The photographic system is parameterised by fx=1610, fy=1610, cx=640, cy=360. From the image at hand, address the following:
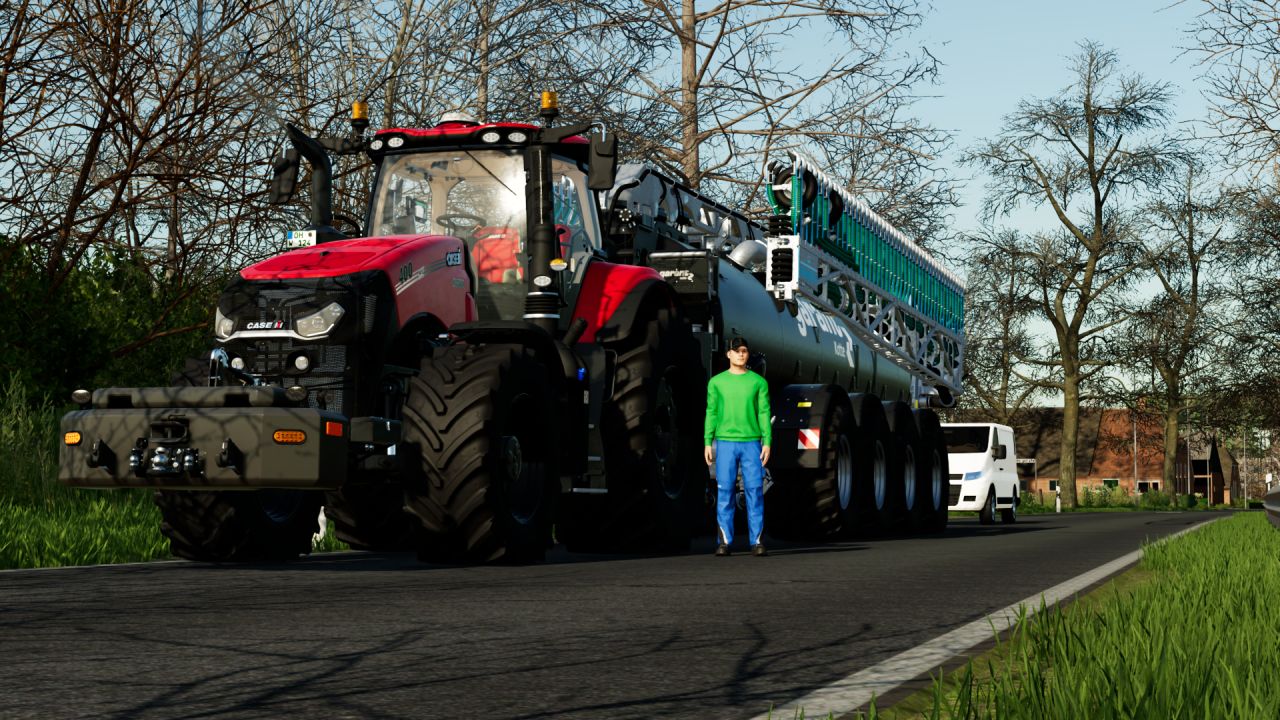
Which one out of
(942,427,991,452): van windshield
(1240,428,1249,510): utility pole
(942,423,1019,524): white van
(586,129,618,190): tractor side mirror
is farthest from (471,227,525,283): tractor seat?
(1240,428,1249,510): utility pole

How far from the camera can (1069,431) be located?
5356 centimetres

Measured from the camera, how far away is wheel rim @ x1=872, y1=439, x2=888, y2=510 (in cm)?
1705

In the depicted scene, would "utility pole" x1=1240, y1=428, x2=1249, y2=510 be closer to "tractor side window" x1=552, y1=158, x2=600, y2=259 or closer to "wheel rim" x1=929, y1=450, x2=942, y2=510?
"wheel rim" x1=929, y1=450, x2=942, y2=510

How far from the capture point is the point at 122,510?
44.8 ft

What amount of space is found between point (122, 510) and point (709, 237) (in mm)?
5924

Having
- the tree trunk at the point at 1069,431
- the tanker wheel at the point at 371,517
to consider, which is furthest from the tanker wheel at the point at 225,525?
the tree trunk at the point at 1069,431

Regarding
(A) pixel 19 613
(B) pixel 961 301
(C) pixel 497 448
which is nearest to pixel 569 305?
(C) pixel 497 448

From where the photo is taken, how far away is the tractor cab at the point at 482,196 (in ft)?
37.8

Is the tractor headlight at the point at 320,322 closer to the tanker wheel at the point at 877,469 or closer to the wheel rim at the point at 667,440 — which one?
the wheel rim at the point at 667,440

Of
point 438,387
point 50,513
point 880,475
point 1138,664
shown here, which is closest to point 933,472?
point 880,475

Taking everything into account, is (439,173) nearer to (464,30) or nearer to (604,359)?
(604,359)

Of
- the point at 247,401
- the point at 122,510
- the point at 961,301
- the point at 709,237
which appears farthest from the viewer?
the point at 961,301

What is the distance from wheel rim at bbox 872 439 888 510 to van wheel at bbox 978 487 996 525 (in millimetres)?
10802

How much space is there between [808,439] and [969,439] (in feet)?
45.6
